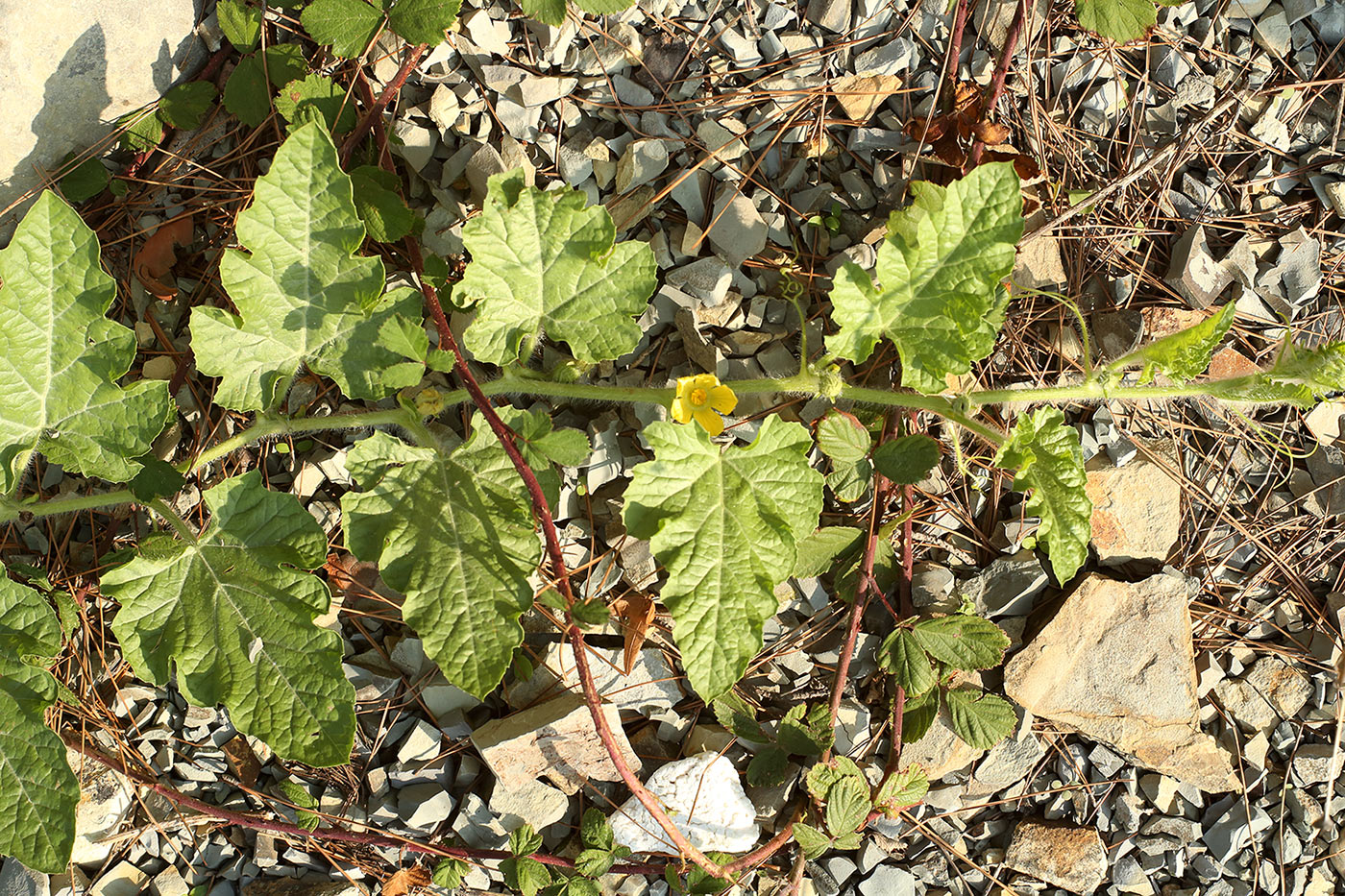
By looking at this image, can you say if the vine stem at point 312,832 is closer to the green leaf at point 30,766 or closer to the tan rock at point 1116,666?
the green leaf at point 30,766

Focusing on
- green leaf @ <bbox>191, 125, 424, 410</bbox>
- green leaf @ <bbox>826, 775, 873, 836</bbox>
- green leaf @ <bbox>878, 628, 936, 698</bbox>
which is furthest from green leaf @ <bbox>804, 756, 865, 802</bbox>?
green leaf @ <bbox>191, 125, 424, 410</bbox>

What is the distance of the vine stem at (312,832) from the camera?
3025 millimetres

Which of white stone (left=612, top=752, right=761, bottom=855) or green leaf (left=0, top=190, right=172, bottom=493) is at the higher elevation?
green leaf (left=0, top=190, right=172, bottom=493)

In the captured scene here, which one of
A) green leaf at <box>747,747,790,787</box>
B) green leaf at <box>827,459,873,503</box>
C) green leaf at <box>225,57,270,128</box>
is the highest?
green leaf at <box>225,57,270,128</box>

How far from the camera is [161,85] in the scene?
3.14m

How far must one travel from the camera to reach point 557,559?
8.85 feet

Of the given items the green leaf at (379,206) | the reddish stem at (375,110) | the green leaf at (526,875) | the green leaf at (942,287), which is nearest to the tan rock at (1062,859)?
the green leaf at (526,875)

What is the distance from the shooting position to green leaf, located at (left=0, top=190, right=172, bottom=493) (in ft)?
8.32

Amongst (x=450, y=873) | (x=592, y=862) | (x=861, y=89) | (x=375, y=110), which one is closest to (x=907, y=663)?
(x=592, y=862)

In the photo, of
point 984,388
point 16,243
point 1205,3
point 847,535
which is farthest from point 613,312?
point 1205,3

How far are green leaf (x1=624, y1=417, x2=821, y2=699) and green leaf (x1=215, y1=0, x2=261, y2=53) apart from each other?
184 centimetres

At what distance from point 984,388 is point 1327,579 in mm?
1374

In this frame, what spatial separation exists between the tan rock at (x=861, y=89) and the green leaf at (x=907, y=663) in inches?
67.6

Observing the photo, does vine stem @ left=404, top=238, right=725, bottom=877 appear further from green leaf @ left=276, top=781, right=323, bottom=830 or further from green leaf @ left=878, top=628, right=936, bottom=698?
green leaf @ left=276, top=781, right=323, bottom=830
